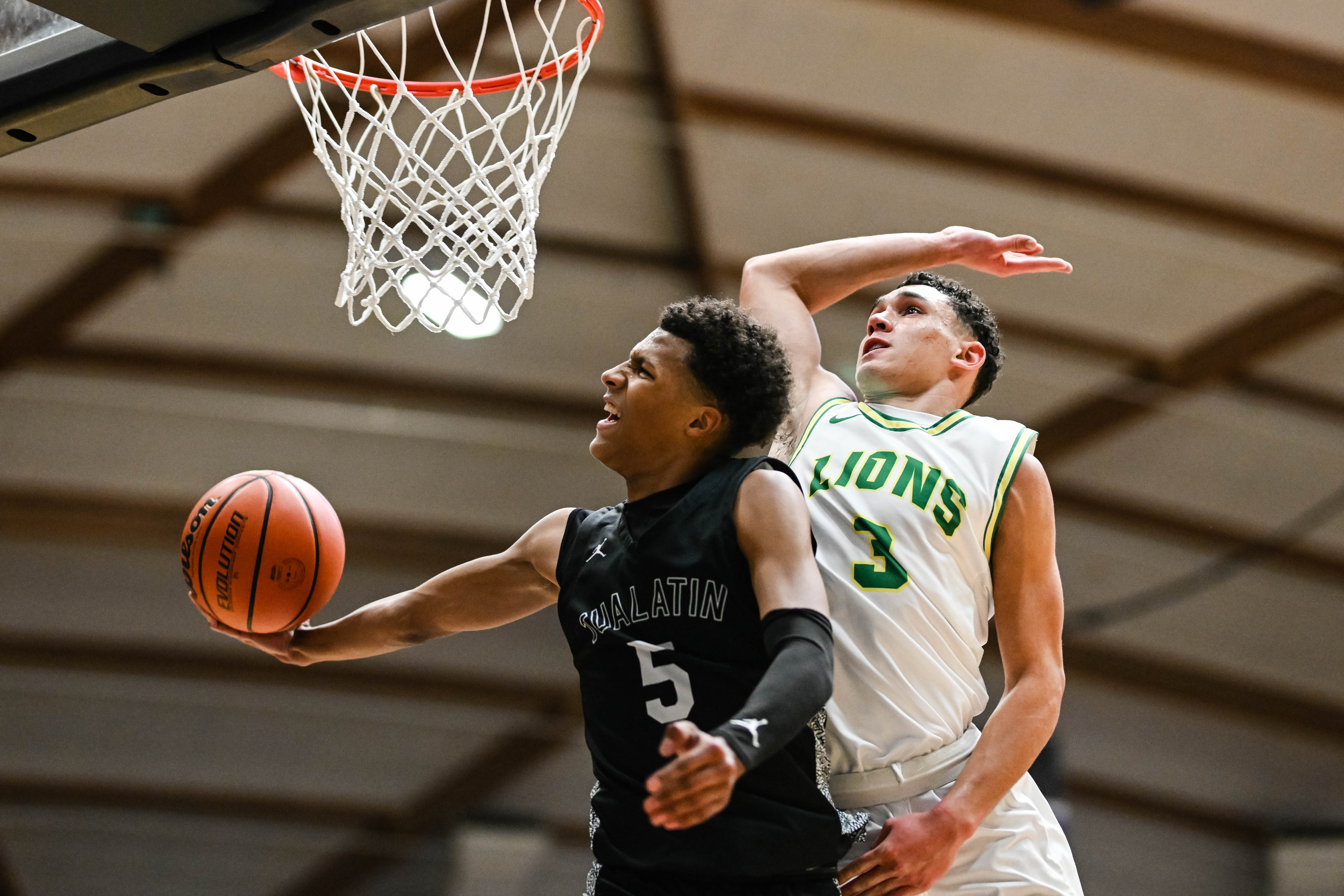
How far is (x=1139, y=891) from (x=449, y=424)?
6537mm

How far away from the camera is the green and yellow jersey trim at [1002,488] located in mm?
2783

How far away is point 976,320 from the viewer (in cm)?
317

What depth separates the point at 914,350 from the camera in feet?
10.1

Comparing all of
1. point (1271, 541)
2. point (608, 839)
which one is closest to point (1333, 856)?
point (1271, 541)

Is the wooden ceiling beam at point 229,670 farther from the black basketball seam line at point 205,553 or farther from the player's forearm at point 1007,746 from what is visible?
the player's forearm at point 1007,746

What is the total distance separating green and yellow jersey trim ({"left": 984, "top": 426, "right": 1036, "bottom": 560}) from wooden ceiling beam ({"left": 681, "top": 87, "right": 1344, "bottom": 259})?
4.88 meters

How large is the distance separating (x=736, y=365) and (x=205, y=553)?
4.17ft

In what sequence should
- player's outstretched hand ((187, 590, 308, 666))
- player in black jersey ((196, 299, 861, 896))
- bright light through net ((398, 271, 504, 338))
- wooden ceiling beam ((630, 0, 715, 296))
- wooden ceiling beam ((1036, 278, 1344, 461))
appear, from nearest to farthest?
player in black jersey ((196, 299, 861, 896))
player's outstretched hand ((187, 590, 308, 666))
bright light through net ((398, 271, 504, 338))
wooden ceiling beam ((630, 0, 715, 296))
wooden ceiling beam ((1036, 278, 1344, 461))

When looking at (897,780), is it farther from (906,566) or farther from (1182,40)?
(1182,40)

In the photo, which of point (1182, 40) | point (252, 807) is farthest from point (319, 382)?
point (1182, 40)

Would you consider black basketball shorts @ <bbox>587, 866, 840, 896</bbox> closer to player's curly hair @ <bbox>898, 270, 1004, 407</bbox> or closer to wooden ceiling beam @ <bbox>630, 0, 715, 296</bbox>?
player's curly hair @ <bbox>898, 270, 1004, 407</bbox>

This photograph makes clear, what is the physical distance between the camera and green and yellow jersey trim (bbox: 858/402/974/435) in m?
2.94

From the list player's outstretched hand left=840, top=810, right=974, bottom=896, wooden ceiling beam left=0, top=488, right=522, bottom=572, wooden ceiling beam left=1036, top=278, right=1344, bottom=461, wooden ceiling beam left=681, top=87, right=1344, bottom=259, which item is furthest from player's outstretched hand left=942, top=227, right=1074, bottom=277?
wooden ceiling beam left=0, top=488, right=522, bottom=572

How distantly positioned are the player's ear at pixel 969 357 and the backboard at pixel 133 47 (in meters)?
1.46
